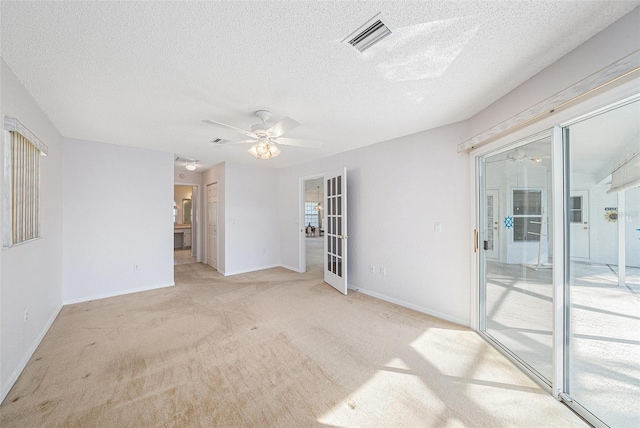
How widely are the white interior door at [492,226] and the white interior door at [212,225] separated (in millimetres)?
5177

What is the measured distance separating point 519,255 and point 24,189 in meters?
4.47

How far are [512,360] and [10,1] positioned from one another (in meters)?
4.18

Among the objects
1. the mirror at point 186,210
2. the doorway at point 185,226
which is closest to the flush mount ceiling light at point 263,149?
the doorway at point 185,226

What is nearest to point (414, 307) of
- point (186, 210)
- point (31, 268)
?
point (31, 268)

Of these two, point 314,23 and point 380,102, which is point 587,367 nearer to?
point 380,102

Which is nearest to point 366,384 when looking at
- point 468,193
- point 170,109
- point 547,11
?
point 468,193

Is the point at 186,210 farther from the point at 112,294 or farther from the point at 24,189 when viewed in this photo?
the point at 24,189

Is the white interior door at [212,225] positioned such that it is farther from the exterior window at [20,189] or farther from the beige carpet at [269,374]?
the exterior window at [20,189]

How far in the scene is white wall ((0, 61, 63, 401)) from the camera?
6.02 feet

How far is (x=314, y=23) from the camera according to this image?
141cm

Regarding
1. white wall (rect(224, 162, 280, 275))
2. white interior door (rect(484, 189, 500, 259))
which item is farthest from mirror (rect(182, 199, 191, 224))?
white interior door (rect(484, 189, 500, 259))

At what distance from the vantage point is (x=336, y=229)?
14.4 ft

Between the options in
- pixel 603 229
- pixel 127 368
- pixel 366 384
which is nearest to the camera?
pixel 603 229

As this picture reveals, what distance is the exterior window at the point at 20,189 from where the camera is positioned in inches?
71.8
